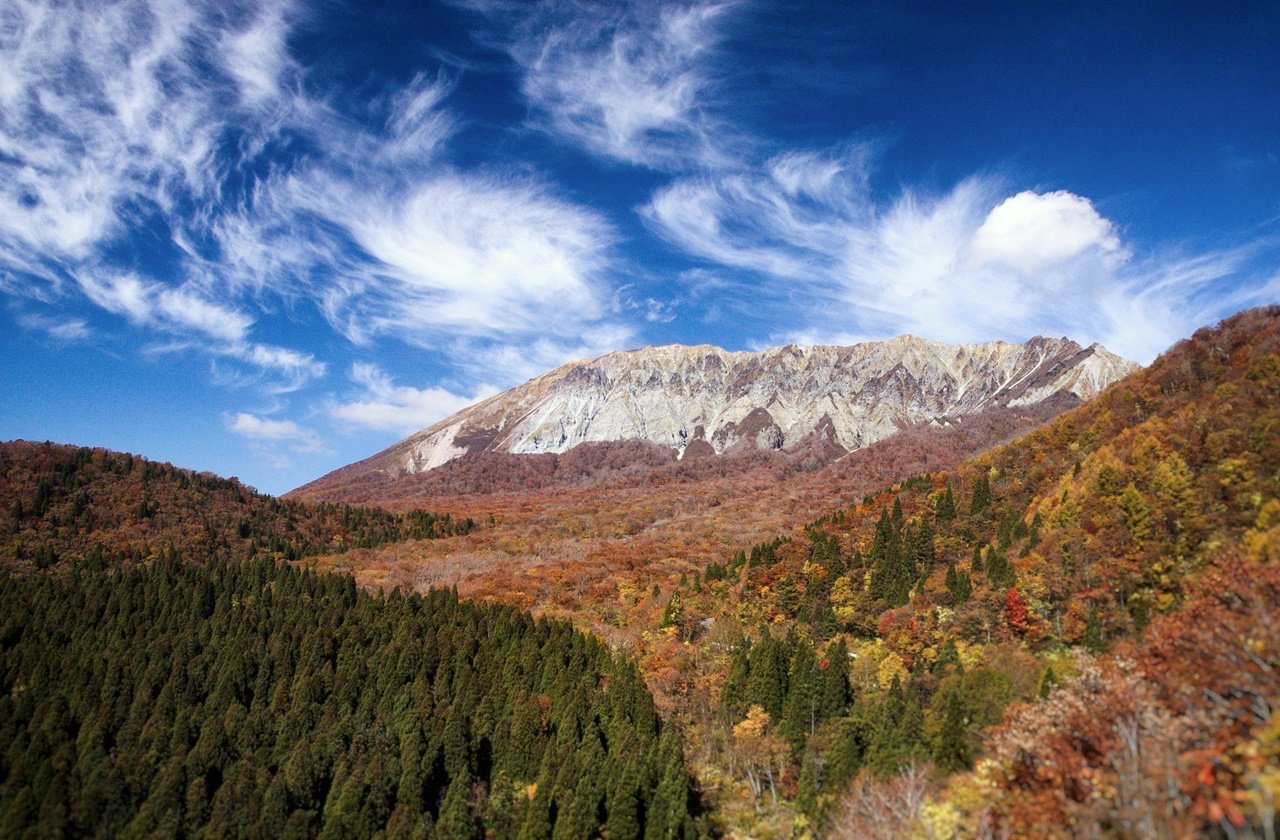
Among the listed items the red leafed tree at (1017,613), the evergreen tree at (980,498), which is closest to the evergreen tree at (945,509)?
the evergreen tree at (980,498)

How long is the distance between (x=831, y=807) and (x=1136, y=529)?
38632 mm

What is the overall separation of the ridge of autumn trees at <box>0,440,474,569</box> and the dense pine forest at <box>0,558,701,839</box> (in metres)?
40.3

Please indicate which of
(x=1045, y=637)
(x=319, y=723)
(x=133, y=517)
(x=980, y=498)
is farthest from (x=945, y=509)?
(x=133, y=517)

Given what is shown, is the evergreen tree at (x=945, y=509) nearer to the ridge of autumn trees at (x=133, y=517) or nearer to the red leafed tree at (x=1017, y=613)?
the red leafed tree at (x=1017, y=613)

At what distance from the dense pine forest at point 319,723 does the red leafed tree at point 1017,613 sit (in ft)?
116

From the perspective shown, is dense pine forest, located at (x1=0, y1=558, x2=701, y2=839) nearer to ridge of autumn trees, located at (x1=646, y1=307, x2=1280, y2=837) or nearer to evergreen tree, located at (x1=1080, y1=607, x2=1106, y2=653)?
ridge of autumn trees, located at (x1=646, y1=307, x2=1280, y2=837)

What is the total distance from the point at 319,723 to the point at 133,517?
121891 millimetres

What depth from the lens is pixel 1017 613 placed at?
68.7 metres

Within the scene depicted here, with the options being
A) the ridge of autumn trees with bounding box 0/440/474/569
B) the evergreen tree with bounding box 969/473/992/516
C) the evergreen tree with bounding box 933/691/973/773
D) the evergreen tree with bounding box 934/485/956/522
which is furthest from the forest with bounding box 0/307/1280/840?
the ridge of autumn trees with bounding box 0/440/474/569

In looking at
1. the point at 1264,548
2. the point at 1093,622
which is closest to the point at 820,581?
the point at 1093,622

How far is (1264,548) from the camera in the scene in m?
40.2

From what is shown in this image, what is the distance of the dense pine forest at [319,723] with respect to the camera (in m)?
59.9

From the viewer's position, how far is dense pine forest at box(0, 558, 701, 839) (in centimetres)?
5988

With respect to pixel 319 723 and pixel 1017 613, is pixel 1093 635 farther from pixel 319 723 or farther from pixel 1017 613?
pixel 319 723
